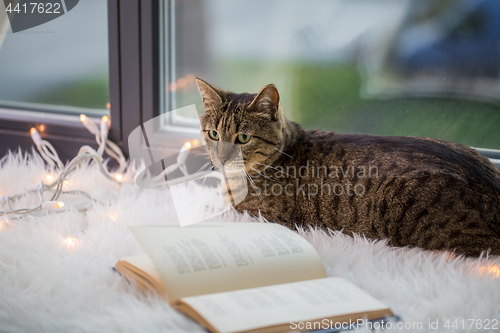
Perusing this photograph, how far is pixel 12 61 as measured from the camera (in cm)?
186

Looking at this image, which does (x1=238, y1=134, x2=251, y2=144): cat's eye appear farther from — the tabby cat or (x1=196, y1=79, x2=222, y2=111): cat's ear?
(x1=196, y1=79, x2=222, y2=111): cat's ear

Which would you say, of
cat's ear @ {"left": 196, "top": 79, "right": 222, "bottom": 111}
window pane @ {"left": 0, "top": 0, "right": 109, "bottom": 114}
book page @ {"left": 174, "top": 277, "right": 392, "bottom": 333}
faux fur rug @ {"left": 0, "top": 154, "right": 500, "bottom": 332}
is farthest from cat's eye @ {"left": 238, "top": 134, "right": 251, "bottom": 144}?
window pane @ {"left": 0, "top": 0, "right": 109, "bottom": 114}

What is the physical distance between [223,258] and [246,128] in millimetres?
472

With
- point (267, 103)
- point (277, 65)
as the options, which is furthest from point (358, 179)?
point (277, 65)

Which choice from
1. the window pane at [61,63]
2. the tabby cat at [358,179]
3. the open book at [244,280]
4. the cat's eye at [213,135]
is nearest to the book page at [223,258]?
the open book at [244,280]

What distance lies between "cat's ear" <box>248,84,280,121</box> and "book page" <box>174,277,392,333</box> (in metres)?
0.56

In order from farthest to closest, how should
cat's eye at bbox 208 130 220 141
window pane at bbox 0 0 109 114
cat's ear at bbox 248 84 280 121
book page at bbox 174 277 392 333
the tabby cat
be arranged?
window pane at bbox 0 0 109 114
cat's eye at bbox 208 130 220 141
cat's ear at bbox 248 84 280 121
the tabby cat
book page at bbox 174 277 392 333

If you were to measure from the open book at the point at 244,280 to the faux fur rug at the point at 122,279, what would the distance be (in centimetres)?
4

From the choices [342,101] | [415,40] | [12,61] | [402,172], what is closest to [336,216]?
[402,172]

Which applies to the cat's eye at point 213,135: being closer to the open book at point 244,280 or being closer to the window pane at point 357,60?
the open book at point 244,280

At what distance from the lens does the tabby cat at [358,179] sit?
0.90 metres

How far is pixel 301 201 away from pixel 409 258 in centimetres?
36

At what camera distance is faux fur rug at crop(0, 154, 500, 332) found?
0.61 meters

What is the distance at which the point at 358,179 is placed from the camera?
1.03m
